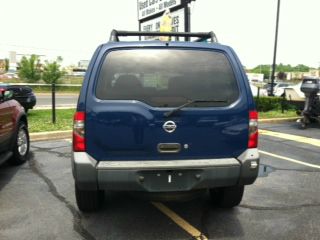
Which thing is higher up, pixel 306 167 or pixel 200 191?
pixel 200 191

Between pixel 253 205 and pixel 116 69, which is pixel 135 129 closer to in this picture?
pixel 116 69

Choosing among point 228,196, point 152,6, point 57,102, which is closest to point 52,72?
point 57,102

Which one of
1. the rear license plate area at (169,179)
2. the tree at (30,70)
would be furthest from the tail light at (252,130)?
the tree at (30,70)

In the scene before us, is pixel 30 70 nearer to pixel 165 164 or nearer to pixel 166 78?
pixel 166 78

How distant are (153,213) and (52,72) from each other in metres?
34.0

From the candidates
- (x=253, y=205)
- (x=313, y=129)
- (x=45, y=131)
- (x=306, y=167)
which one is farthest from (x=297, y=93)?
(x=253, y=205)

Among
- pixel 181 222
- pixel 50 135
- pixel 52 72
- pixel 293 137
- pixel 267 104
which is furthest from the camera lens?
pixel 52 72

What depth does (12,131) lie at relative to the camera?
6.03 metres

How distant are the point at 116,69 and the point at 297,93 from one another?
11390 mm

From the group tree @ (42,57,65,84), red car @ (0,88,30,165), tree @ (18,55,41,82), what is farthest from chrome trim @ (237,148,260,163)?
tree @ (18,55,41,82)

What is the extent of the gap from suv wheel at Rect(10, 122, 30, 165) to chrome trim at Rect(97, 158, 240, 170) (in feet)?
11.1

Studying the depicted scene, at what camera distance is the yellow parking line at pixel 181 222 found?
12.2ft

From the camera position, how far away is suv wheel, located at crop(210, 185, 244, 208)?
169 inches

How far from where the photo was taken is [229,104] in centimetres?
361
